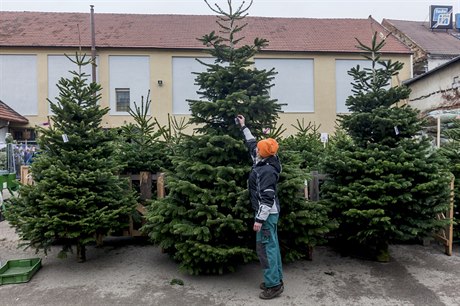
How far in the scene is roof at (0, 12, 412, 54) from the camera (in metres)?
22.1

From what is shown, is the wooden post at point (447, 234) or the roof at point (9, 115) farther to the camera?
the roof at point (9, 115)

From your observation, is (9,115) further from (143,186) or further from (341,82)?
(341,82)

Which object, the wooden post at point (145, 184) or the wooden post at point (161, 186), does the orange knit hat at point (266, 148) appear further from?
the wooden post at point (145, 184)

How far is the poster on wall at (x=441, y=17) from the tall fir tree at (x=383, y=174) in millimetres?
28909

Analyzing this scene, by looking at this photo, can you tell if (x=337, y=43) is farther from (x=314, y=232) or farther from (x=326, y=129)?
(x=314, y=232)

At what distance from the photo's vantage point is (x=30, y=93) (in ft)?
71.1

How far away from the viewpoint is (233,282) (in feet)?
14.4

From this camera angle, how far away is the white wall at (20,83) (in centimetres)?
2158

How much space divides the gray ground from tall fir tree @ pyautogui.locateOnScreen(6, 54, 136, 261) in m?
0.48

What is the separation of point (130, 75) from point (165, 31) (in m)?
4.17

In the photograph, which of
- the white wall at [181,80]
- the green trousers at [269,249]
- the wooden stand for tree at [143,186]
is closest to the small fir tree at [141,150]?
the wooden stand for tree at [143,186]

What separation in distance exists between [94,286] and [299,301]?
250 cm

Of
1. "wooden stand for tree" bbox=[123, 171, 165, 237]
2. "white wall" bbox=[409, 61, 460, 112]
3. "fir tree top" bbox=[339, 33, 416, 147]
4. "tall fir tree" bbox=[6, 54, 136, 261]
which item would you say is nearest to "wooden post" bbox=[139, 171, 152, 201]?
"wooden stand for tree" bbox=[123, 171, 165, 237]

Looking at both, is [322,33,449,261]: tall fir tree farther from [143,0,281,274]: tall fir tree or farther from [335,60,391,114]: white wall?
[335,60,391,114]: white wall
